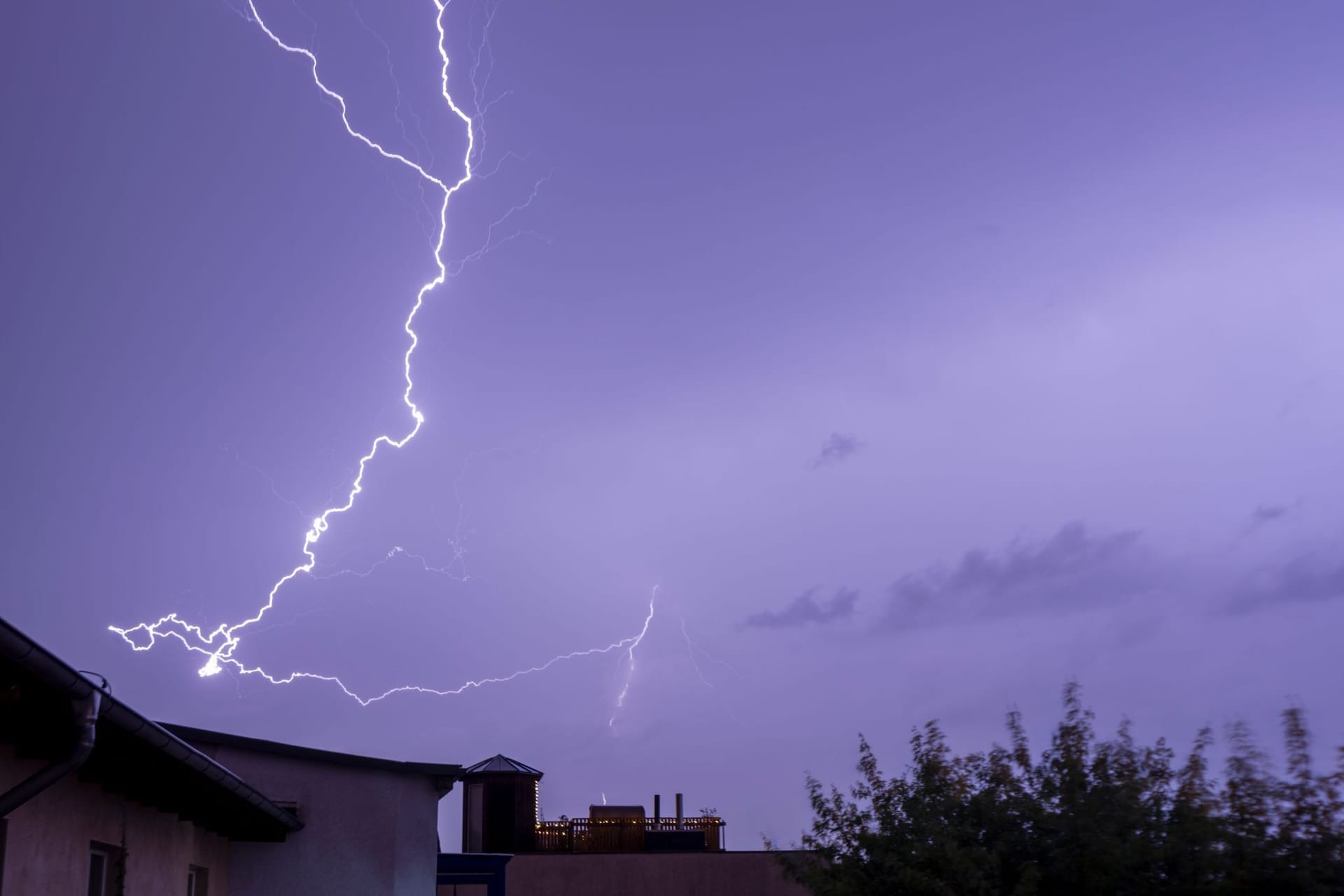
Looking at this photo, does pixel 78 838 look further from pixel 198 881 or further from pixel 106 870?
pixel 198 881

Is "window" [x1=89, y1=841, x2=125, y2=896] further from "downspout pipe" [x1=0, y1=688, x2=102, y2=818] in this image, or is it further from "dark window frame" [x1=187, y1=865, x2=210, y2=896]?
"dark window frame" [x1=187, y1=865, x2=210, y2=896]

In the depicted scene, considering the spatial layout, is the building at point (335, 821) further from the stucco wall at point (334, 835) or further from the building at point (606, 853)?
the building at point (606, 853)

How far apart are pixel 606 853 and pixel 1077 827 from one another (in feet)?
62.4

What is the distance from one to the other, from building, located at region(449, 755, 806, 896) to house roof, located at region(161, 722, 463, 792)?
10.4m

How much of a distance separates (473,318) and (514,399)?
2211mm

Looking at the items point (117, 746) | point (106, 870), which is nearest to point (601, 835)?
point (106, 870)

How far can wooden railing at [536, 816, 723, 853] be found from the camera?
88.0 feet

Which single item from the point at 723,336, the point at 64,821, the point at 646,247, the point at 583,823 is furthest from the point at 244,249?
Answer: the point at 64,821

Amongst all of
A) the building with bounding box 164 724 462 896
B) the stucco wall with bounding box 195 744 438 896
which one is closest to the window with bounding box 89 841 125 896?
the building with bounding box 164 724 462 896

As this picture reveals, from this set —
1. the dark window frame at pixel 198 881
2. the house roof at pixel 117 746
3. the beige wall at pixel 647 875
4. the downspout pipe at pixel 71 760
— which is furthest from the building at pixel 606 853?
the downspout pipe at pixel 71 760

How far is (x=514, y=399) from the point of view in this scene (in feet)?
81.3

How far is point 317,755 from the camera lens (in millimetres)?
12750

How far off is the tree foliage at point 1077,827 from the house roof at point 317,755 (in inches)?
199

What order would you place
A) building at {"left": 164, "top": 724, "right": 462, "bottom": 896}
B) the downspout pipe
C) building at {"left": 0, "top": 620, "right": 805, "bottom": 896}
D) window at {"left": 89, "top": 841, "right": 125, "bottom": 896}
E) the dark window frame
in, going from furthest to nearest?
1. building at {"left": 164, "top": 724, "right": 462, "bottom": 896}
2. the dark window frame
3. window at {"left": 89, "top": 841, "right": 125, "bottom": 896}
4. building at {"left": 0, "top": 620, "right": 805, "bottom": 896}
5. the downspout pipe
